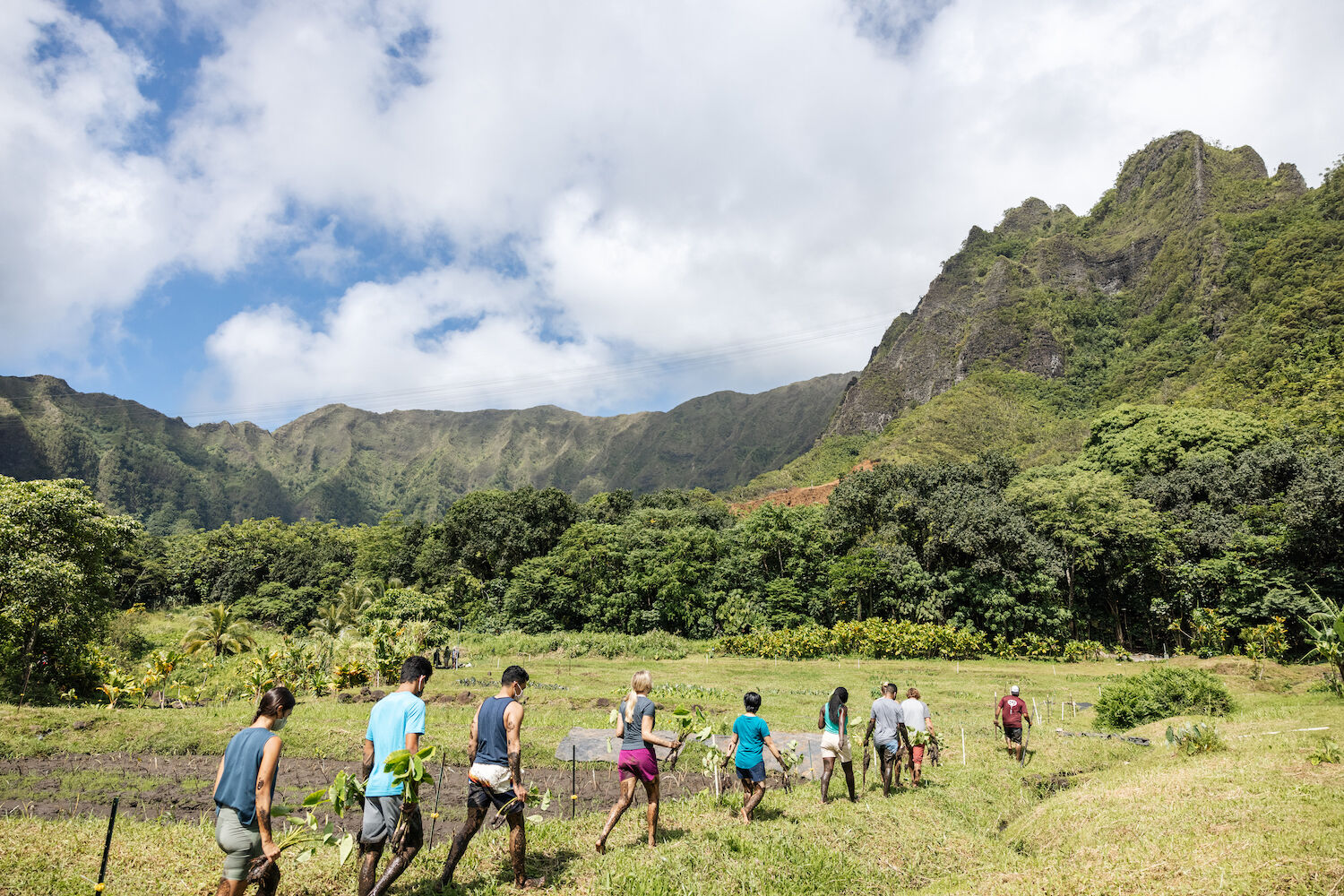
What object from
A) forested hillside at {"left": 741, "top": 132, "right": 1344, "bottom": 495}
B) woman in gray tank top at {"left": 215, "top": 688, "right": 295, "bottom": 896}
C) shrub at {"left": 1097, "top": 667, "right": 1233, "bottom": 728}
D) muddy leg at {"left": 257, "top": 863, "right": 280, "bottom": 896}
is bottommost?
shrub at {"left": 1097, "top": 667, "right": 1233, "bottom": 728}

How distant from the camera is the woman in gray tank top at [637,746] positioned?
6.49 meters

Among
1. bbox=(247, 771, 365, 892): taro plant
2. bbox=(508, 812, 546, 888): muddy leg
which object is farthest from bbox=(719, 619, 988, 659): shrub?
bbox=(247, 771, 365, 892): taro plant

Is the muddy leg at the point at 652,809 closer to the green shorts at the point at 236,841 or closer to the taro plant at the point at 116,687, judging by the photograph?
the green shorts at the point at 236,841

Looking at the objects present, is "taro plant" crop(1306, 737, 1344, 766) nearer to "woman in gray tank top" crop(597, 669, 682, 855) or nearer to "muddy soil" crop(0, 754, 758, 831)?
"muddy soil" crop(0, 754, 758, 831)

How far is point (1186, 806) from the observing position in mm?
7152

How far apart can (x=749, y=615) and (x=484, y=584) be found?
2383 centimetres

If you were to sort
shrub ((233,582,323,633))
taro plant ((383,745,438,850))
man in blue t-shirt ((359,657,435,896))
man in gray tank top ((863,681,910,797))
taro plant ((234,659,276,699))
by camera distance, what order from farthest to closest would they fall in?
shrub ((233,582,323,633)), taro plant ((234,659,276,699)), man in gray tank top ((863,681,910,797)), man in blue t-shirt ((359,657,435,896)), taro plant ((383,745,438,850))

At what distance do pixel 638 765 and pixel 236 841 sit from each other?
11.6 ft

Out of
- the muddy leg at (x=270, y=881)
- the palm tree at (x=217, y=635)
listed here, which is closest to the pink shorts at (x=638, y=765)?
the muddy leg at (x=270, y=881)

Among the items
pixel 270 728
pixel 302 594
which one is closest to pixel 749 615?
pixel 270 728

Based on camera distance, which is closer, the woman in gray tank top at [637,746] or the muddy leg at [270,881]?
the muddy leg at [270,881]

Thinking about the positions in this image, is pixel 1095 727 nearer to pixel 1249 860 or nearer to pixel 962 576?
pixel 1249 860

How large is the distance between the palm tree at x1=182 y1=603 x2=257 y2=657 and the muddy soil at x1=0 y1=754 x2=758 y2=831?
94.2 ft

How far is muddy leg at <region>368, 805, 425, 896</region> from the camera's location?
4.96 metres
